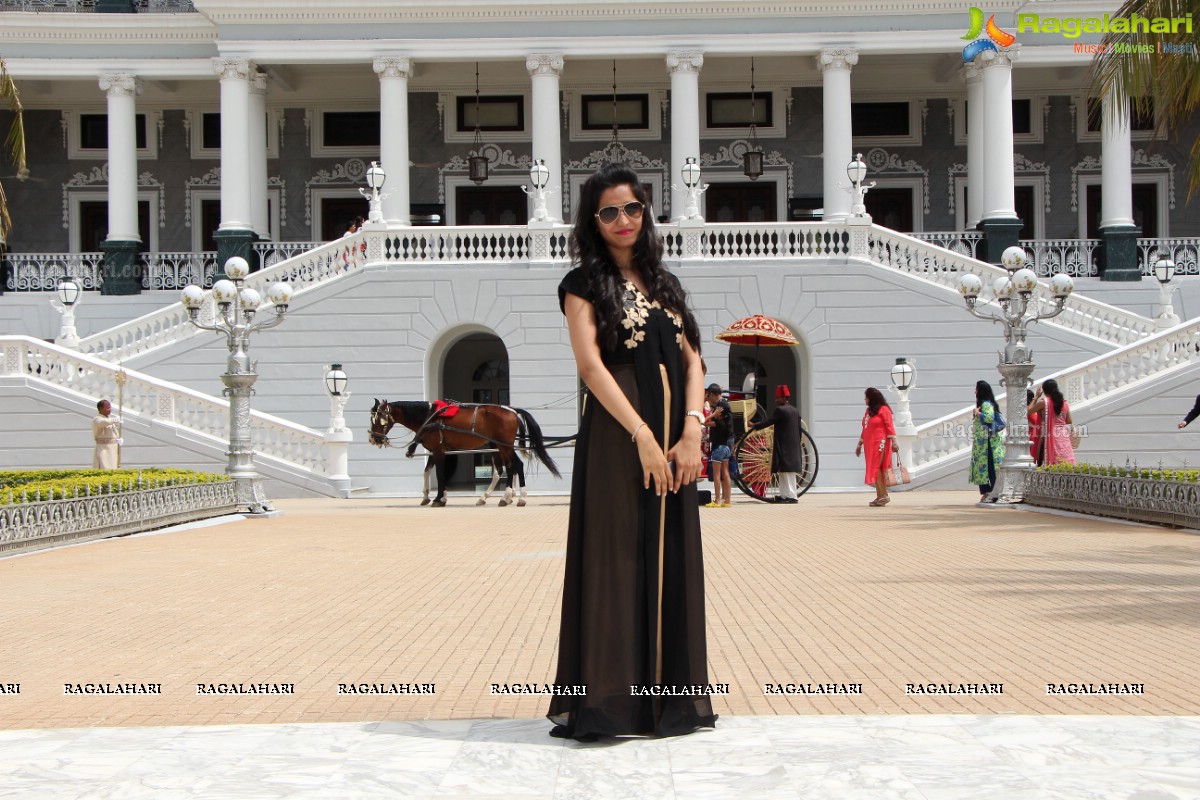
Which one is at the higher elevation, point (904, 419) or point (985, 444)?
point (904, 419)

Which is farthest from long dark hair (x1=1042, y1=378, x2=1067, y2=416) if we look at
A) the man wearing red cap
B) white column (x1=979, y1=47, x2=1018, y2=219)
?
white column (x1=979, y1=47, x2=1018, y2=219)

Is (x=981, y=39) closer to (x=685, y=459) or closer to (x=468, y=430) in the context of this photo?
(x=468, y=430)

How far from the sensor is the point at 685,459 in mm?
5715

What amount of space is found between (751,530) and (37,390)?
1594 cm

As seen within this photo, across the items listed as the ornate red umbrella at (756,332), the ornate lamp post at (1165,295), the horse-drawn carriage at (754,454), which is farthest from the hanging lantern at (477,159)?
the ornate lamp post at (1165,295)

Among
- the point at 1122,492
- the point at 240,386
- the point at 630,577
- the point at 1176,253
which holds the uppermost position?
the point at 1176,253

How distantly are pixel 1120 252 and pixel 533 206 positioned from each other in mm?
14290

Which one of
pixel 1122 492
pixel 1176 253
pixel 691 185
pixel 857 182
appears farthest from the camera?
pixel 1176 253

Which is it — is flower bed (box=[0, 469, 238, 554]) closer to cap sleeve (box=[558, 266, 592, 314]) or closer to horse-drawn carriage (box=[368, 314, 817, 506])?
horse-drawn carriage (box=[368, 314, 817, 506])

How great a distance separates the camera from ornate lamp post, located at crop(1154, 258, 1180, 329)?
2927 cm

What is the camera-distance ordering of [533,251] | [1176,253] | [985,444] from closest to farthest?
[985,444] → [533,251] → [1176,253]

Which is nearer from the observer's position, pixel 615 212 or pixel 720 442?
pixel 615 212

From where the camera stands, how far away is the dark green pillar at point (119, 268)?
35312 mm

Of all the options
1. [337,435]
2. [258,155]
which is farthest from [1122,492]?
[258,155]
